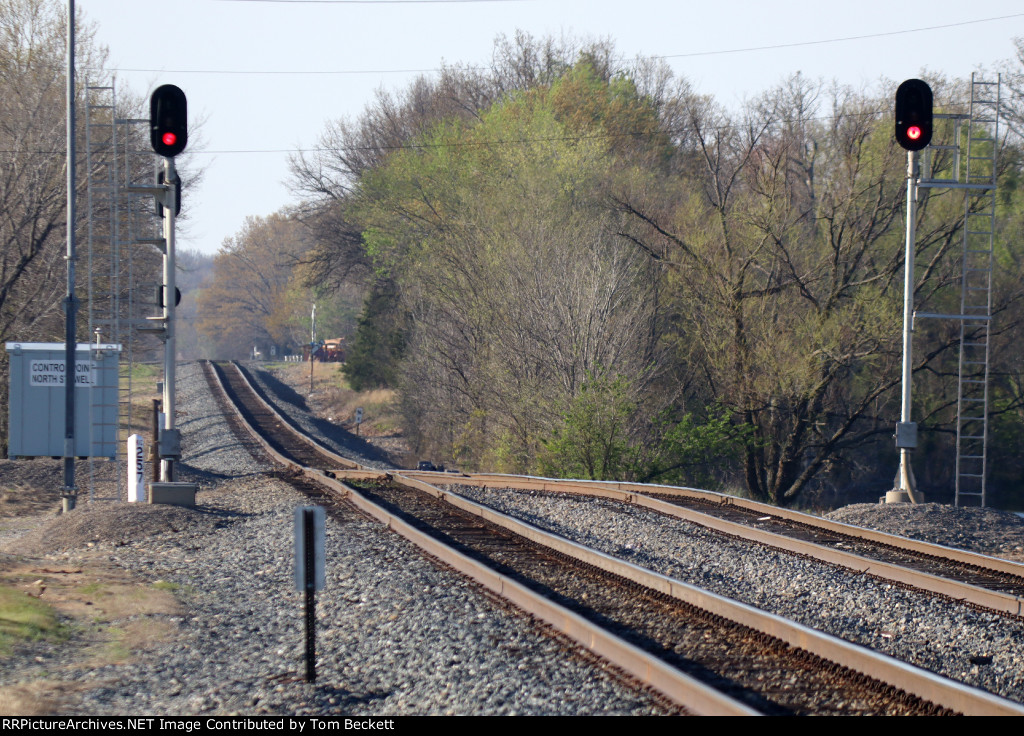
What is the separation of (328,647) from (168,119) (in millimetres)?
8292

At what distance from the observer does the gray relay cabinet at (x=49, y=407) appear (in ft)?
62.4

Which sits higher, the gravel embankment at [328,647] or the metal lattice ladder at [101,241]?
the metal lattice ladder at [101,241]

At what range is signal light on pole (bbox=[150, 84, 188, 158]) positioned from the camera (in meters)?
12.5

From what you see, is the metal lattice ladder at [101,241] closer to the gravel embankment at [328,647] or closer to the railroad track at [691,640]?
the gravel embankment at [328,647]

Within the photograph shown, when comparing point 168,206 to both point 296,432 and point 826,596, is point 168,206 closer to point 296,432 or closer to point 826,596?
point 826,596

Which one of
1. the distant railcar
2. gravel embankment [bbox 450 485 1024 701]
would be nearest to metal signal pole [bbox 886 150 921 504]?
gravel embankment [bbox 450 485 1024 701]

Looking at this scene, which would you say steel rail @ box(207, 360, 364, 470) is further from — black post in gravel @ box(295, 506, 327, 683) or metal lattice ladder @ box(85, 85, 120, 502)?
black post in gravel @ box(295, 506, 327, 683)

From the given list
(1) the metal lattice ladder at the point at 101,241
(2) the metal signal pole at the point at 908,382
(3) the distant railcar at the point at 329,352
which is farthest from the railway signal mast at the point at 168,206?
(3) the distant railcar at the point at 329,352

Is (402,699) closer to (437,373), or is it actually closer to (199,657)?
(199,657)

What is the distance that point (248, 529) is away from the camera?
1325 centimetres

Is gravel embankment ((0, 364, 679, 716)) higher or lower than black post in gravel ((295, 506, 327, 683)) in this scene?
lower

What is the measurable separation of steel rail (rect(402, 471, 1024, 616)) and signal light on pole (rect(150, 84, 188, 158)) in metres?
8.68

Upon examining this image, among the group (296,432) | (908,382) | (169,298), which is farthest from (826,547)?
(296,432)

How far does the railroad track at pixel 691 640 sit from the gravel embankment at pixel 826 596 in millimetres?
928
